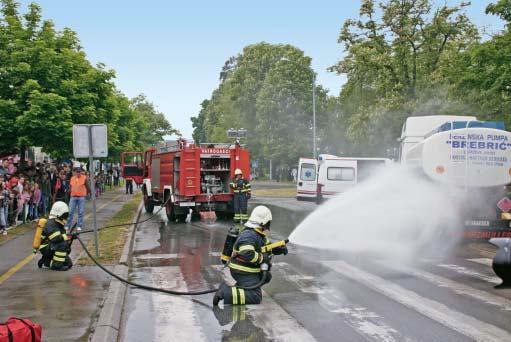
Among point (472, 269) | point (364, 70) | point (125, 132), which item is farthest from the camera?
point (125, 132)

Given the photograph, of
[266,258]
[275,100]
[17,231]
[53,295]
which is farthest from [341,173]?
[275,100]

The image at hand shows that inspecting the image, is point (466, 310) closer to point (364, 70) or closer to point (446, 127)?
point (446, 127)

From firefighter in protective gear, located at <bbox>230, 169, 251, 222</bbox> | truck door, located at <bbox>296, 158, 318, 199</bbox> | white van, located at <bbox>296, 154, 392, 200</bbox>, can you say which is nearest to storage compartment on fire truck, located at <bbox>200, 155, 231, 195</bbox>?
firefighter in protective gear, located at <bbox>230, 169, 251, 222</bbox>

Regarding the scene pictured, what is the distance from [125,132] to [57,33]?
20.8 m

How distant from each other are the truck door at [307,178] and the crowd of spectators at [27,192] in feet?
39.1

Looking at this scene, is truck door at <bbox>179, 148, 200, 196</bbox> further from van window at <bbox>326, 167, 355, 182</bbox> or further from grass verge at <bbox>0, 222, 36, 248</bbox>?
van window at <bbox>326, 167, 355, 182</bbox>

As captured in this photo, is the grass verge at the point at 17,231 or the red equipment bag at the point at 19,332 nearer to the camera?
the red equipment bag at the point at 19,332

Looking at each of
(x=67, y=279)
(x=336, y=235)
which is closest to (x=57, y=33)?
(x=336, y=235)

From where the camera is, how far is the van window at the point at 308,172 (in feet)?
104

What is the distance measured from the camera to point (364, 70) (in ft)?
118

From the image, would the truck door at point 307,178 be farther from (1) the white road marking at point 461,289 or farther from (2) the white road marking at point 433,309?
(2) the white road marking at point 433,309

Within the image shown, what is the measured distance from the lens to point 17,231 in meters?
17.0

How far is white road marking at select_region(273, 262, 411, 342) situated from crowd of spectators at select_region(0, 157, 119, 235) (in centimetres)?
886

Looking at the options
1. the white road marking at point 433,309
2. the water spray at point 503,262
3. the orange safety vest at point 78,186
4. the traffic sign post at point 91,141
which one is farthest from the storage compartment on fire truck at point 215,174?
the water spray at point 503,262
